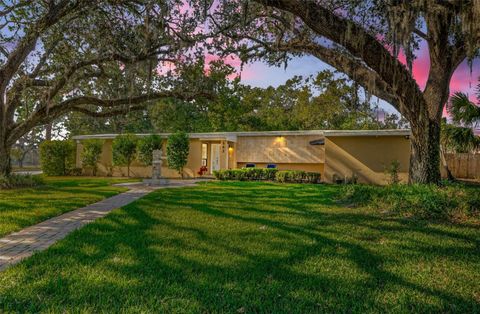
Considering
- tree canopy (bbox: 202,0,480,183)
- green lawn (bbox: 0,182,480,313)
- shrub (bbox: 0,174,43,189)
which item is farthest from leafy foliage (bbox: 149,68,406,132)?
green lawn (bbox: 0,182,480,313)

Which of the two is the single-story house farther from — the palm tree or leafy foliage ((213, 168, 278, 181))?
leafy foliage ((213, 168, 278, 181))

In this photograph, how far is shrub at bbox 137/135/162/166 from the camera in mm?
18016

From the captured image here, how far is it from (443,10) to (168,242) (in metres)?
7.53

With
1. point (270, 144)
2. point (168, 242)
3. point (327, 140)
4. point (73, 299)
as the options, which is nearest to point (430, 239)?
point (168, 242)

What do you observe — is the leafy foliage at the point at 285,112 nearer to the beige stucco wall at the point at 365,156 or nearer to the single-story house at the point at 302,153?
the single-story house at the point at 302,153

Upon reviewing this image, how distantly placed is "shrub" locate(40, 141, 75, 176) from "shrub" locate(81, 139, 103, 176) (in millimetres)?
1011

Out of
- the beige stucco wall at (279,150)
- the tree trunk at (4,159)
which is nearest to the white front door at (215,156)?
the beige stucco wall at (279,150)

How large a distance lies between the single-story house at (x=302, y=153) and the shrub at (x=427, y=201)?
7526 mm

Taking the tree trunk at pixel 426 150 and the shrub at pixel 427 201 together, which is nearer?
the shrub at pixel 427 201

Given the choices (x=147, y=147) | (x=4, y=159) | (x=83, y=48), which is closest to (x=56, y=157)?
(x=147, y=147)

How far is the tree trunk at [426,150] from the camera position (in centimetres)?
783

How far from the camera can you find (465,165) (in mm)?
18141

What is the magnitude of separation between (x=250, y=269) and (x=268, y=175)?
12.9 m

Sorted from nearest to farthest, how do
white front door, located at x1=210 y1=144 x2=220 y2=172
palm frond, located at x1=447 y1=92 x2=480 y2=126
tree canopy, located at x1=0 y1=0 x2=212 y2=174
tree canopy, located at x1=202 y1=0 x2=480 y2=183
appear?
tree canopy, located at x1=202 y1=0 x2=480 y2=183 < tree canopy, located at x1=0 y1=0 x2=212 y2=174 < palm frond, located at x1=447 y1=92 x2=480 y2=126 < white front door, located at x1=210 y1=144 x2=220 y2=172
